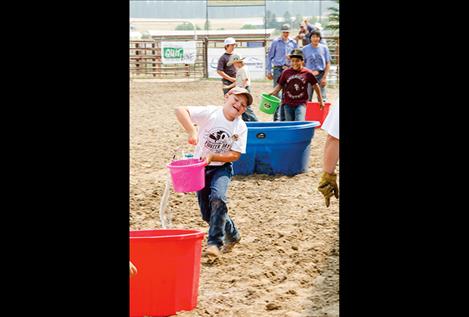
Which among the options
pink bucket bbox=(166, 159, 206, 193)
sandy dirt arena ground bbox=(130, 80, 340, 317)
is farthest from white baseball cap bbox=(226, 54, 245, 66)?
pink bucket bbox=(166, 159, 206, 193)

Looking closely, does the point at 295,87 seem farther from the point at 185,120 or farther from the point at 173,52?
the point at 173,52

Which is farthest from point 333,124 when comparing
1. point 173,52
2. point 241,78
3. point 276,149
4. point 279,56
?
point 173,52

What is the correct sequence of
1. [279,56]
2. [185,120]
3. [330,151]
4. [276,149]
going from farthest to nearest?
[279,56] < [276,149] < [185,120] < [330,151]

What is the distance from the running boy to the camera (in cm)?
576

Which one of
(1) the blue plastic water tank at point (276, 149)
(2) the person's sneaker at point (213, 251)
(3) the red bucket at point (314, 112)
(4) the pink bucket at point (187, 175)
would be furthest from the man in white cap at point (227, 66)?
(4) the pink bucket at point (187, 175)

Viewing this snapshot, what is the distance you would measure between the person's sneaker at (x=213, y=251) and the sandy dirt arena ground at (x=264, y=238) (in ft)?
0.19

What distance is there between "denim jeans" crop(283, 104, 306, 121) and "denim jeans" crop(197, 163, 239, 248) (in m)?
4.22

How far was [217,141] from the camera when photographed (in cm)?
584

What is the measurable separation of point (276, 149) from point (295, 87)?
1.20 m

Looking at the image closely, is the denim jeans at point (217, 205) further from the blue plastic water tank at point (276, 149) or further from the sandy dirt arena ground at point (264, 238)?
the blue plastic water tank at point (276, 149)

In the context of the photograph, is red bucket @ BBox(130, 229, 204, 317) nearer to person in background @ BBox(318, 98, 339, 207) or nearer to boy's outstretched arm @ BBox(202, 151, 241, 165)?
person in background @ BBox(318, 98, 339, 207)

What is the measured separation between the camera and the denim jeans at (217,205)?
18.9ft
